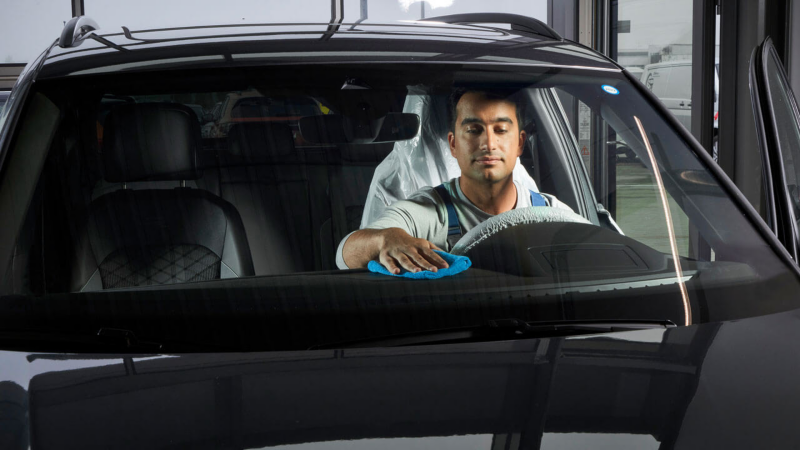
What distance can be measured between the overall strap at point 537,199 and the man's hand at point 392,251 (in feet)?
0.90

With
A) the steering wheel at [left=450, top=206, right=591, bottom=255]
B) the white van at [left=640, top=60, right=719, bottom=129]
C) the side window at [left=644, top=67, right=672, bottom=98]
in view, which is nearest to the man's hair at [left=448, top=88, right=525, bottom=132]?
the steering wheel at [left=450, top=206, right=591, bottom=255]

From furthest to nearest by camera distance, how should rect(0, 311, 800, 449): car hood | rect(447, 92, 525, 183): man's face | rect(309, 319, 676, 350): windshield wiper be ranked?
1. rect(447, 92, 525, 183): man's face
2. rect(309, 319, 676, 350): windshield wiper
3. rect(0, 311, 800, 449): car hood

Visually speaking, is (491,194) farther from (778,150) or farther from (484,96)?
(778,150)

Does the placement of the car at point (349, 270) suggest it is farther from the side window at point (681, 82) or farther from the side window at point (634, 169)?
the side window at point (681, 82)

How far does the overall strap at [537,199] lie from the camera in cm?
172

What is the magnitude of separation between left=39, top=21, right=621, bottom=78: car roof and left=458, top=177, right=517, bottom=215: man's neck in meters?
0.26

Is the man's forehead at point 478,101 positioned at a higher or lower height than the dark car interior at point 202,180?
higher

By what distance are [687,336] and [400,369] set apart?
510mm

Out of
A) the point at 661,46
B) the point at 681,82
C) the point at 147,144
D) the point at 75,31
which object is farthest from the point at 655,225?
the point at 661,46

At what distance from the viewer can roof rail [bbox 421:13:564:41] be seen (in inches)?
80.2

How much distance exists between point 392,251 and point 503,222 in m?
0.25

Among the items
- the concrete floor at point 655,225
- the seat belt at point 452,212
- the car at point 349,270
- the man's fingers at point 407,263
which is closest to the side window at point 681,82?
the concrete floor at point 655,225

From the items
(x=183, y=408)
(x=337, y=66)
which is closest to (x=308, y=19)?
(x=337, y=66)

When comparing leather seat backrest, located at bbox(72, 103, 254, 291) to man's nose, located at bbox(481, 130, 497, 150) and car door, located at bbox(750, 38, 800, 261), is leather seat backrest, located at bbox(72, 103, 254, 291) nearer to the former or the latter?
man's nose, located at bbox(481, 130, 497, 150)
